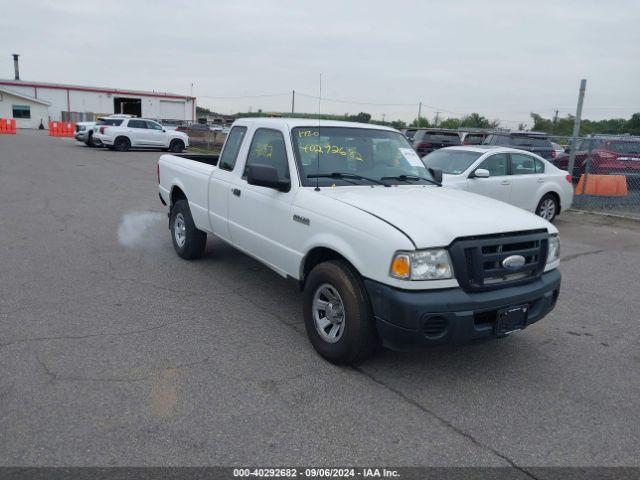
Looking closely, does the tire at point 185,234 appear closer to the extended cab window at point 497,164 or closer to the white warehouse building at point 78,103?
the extended cab window at point 497,164

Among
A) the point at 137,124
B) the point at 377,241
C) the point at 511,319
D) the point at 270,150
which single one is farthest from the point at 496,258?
the point at 137,124

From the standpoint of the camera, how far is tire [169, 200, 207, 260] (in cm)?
679

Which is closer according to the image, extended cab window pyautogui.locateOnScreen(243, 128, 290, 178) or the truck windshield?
the truck windshield

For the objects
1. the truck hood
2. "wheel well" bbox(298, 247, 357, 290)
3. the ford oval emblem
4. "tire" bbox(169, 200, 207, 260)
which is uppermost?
the truck hood

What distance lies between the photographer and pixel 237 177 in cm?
562

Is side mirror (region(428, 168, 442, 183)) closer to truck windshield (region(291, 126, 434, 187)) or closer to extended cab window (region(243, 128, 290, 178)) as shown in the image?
truck windshield (region(291, 126, 434, 187))

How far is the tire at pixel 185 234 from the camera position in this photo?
6.79 metres

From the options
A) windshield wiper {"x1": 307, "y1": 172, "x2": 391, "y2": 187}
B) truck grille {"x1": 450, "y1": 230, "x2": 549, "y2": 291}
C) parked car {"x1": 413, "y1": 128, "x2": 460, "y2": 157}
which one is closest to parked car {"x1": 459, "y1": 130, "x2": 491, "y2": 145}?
parked car {"x1": 413, "y1": 128, "x2": 460, "y2": 157}

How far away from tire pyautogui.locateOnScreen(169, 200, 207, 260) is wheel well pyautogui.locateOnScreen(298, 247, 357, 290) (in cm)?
260

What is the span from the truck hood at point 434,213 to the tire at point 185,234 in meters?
2.80

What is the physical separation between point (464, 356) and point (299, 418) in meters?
1.69

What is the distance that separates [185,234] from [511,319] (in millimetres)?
4420

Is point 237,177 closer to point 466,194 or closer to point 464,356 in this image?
point 466,194

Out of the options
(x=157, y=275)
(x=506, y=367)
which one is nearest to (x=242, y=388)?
(x=506, y=367)
